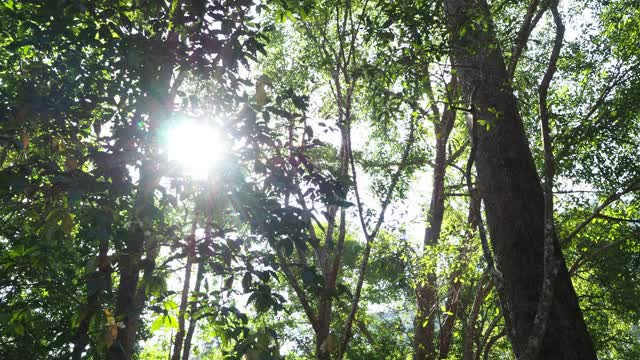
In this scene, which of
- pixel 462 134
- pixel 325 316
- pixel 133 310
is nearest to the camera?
pixel 133 310

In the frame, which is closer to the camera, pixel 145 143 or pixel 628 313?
pixel 145 143

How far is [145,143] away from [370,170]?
798 centimetres

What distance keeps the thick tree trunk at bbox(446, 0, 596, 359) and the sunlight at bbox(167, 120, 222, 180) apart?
1.81 m

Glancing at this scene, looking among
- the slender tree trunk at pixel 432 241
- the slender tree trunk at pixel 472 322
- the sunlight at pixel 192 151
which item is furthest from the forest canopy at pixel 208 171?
the slender tree trunk at pixel 432 241

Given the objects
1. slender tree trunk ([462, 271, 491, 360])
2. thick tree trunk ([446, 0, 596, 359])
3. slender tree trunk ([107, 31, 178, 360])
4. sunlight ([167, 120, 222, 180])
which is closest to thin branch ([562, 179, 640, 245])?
Answer: slender tree trunk ([462, 271, 491, 360])

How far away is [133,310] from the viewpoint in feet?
7.52

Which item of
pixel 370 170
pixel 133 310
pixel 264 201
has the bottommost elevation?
pixel 133 310

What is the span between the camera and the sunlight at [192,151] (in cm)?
253

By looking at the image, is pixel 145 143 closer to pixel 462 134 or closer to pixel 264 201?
pixel 264 201

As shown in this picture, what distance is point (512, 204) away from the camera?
3580 millimetres

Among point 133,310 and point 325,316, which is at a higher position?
point 325,316

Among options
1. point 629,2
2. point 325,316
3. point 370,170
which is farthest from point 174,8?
point 370,170

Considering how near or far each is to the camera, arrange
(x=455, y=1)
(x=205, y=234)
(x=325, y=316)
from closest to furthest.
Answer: (x=205, y=234) → (x=455, y=1) → (x=325, y=316)

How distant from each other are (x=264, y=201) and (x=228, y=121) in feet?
1.93
